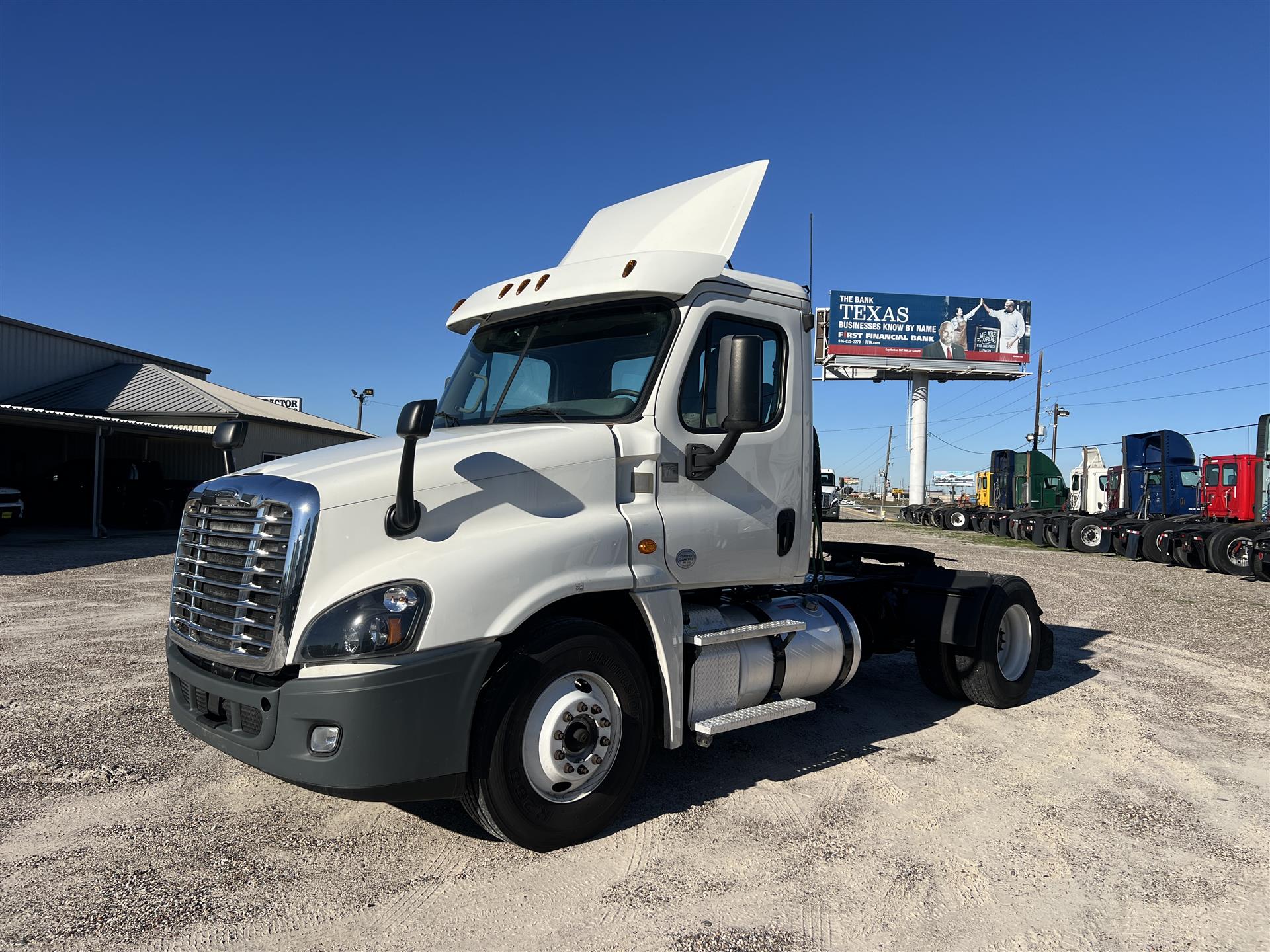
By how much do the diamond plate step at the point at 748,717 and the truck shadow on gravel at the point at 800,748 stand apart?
0.42 meters

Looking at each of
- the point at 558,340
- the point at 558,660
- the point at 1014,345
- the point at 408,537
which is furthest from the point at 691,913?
the point at 1014,345

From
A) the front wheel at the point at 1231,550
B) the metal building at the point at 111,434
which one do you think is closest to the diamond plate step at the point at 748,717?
the front wheel at the point at 1231,550

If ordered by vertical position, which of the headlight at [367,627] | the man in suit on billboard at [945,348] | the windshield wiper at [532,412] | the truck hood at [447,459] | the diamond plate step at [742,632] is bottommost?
the diamond plate step at [742,632]

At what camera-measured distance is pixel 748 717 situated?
4332 millimetres

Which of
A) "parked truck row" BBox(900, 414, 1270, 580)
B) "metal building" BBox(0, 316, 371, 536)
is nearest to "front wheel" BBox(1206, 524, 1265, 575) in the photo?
"parked truck row" BBox(900, 414, 1270, 580)

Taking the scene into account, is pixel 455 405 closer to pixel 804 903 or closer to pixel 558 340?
pixel 558 340

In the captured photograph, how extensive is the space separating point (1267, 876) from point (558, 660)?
3136 mm

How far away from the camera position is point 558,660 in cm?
361

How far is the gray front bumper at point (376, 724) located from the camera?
316 cm

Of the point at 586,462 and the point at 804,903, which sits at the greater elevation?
the point at 586,462

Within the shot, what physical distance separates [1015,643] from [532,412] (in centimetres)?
442

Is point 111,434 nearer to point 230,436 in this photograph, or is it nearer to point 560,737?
point 230,436

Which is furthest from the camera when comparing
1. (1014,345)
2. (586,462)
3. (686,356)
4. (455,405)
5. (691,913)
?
(1014,345)

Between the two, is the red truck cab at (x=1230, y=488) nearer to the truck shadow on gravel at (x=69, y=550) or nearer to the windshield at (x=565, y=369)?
the windshield at (x=565, y=369)
